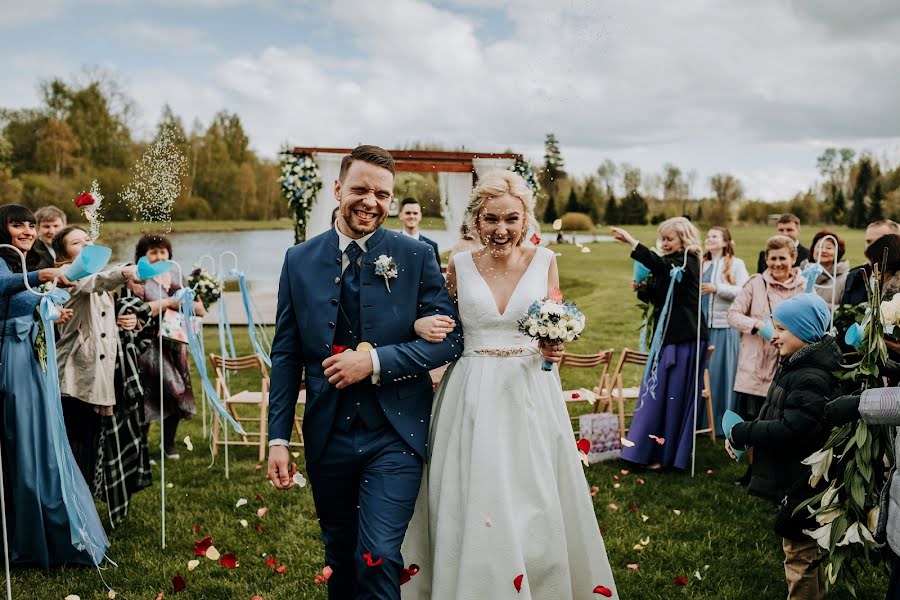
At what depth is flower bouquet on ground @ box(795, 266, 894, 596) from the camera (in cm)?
292

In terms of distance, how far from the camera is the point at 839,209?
19641 mm

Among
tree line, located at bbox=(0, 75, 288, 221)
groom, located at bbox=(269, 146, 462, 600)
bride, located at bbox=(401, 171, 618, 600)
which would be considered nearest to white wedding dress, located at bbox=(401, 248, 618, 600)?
bride, located at bbox=(401, 171, 618, 600)

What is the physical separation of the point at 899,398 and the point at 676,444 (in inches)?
164

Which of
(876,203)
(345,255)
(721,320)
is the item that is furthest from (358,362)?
(876,203)

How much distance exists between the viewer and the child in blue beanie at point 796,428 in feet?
11.1

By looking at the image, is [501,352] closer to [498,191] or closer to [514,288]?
[514,288]

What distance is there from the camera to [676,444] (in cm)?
658

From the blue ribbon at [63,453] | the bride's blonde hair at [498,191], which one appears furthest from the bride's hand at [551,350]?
the blue ribbon at [63,453]

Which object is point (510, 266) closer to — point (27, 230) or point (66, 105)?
point (27, 230)

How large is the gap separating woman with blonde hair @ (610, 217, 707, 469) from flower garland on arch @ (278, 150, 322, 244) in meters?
8.20

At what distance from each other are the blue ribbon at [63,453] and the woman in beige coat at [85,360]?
0.41 m

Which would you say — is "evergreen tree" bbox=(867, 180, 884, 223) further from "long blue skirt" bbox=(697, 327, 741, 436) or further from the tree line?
the tree line

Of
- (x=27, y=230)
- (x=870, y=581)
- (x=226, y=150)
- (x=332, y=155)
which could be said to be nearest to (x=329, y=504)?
(x=27, y=230)

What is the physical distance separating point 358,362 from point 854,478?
2.09 meters
